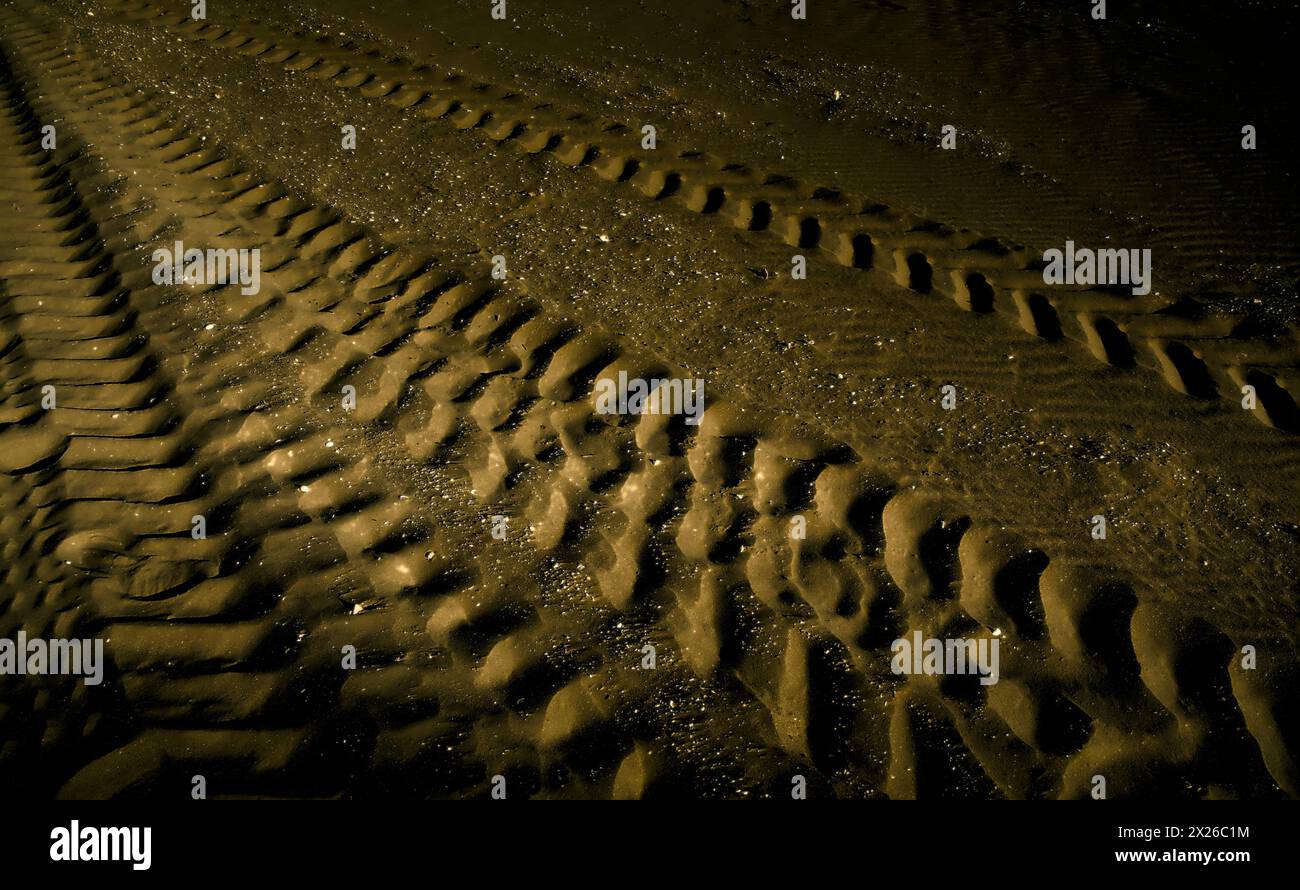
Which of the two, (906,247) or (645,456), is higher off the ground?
(906,247)

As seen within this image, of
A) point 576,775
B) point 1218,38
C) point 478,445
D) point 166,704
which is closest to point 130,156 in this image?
point 478,445

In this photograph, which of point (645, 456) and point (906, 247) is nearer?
point (645, 456)

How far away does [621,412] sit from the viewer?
290cm

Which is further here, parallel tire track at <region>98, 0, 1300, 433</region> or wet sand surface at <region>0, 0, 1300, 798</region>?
parallel tire track at <region>98, 0, 1300, 433</region>

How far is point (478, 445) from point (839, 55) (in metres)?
5.16

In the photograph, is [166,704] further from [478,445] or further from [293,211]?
[293,211]

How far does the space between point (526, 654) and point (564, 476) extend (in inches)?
29.0

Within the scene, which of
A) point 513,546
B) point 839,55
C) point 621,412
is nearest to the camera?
point 513,546

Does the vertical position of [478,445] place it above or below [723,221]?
below

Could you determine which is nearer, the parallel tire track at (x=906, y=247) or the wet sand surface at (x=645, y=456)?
the wet sand surface at (x=645, y=456)

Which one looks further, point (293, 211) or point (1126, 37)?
point (1126, 37)
